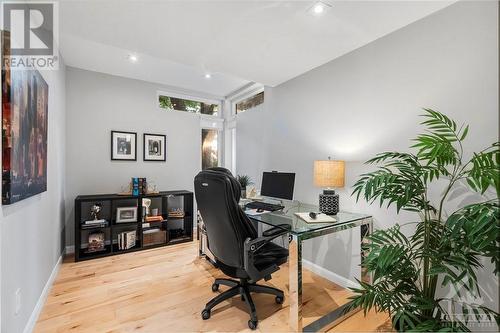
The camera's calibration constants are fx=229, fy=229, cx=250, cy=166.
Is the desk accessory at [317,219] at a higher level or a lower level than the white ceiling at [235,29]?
lower

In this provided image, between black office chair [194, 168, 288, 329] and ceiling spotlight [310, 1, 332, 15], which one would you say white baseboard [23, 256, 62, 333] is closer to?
black office chair [194, 168, 288, 329]

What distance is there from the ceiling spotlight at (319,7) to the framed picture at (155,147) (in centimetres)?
294

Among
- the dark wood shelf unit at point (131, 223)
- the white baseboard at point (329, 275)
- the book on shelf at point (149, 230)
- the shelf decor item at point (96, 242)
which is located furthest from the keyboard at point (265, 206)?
the shelf decor item at point (96, 242)

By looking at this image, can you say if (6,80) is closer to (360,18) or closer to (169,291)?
(169,291)

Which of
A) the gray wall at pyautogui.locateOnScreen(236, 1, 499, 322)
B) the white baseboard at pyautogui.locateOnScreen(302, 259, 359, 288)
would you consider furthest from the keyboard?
the white baseboard at pyautogui.locateOnScreen(302, 259, 359, 288)

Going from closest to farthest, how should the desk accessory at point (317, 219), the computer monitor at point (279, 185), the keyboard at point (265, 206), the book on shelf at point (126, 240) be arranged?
1. the desk accessory at point (317, 219)
2. the keyboard at point (265, 206)
3. the computer monitor at point (279, 185)
4. the book on shelf at point (126, 240)

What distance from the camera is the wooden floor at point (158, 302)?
1.75 m

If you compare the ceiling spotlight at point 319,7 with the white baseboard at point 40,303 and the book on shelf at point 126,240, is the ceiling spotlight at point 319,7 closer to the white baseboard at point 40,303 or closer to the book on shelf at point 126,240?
the white baseboard at point 40,303

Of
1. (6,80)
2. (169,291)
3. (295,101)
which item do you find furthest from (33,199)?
(295,101)

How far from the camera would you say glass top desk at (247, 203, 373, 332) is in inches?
63.6

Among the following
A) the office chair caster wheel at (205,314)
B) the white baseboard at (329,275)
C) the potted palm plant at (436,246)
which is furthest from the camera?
the white baseboard at (329,275)

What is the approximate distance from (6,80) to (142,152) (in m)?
2.46

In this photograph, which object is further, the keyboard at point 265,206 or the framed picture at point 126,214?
the framed picture at point 126,214

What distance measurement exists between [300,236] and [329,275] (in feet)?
4.15
